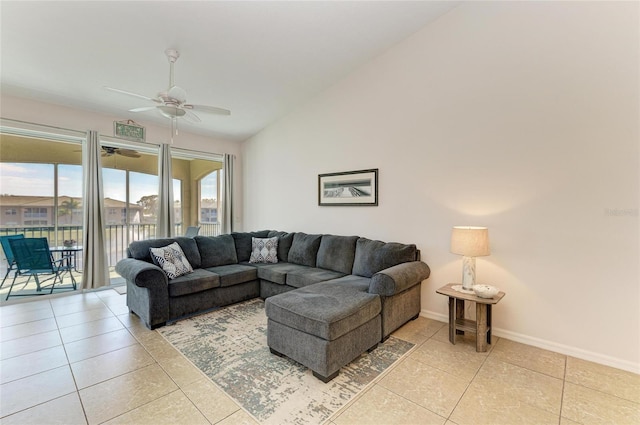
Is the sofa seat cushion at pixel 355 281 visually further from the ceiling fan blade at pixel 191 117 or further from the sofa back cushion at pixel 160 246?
the ceiling fan blade at pixel 191 117

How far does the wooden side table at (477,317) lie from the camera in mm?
2607

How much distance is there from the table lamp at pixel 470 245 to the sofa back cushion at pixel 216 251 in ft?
10.4

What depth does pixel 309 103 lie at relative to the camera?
15.8 feet

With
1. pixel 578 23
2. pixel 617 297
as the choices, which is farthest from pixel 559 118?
pixel 617 297

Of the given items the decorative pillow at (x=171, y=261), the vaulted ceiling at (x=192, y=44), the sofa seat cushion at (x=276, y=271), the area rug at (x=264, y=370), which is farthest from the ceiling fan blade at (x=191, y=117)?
the area rug at (x=264, y=370)

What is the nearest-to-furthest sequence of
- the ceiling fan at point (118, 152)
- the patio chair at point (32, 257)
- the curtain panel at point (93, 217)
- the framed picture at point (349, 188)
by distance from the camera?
1. the patio chair at point (32, 257)
2. the framed picture at point (349, 188)
3. the curtain panel at point (93, 217)
4. the ceiling fan at point (118, 152)

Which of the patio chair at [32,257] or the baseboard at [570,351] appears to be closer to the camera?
the baseboard at [570,351]

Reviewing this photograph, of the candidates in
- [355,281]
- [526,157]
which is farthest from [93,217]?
[526,157]

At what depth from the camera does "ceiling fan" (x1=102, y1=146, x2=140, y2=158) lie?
4.78m

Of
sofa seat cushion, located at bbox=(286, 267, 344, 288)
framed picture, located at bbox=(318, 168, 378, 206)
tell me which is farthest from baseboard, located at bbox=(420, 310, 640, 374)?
framed picture, located at bbox=(318, 168, 378, 206)

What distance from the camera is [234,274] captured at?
3.79m

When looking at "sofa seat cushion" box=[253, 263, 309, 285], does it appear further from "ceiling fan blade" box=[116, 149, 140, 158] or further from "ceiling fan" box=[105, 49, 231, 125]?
"ceiling fan blade" box=[116, 149, 140, 158]

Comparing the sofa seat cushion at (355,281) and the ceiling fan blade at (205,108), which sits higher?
the ceiling fan blade at (205,108)

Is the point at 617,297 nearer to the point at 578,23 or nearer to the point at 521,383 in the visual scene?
the point at 521,383
